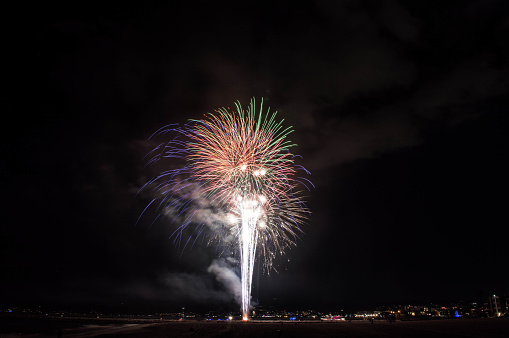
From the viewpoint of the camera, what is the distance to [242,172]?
114ft

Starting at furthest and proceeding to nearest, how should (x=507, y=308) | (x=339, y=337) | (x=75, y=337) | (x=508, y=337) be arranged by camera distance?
(x=507, y=308)
(x=75, y=337)
(x=339, y=337)
(x=508, y=337)

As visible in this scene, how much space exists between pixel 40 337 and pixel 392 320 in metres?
71.1

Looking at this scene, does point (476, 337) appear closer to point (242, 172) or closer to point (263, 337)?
point (263, 337)

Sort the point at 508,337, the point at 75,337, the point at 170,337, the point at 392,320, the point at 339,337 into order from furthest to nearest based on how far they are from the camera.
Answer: the point at 392,320
the point at 75,337
the point at 170,337
the point at 339,337
the point at 508,337

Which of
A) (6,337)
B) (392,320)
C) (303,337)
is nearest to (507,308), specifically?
(392,320)

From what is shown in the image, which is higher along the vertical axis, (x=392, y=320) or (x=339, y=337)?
(x=339, y=337)

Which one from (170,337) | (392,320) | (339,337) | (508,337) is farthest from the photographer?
(392,320)

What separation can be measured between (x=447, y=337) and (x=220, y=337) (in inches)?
939

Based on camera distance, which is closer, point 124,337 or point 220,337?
point 220,337

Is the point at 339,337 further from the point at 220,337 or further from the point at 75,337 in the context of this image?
the point at 75,337

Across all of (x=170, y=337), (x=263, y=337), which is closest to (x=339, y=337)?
(x=263, y=337)

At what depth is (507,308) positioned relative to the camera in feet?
488

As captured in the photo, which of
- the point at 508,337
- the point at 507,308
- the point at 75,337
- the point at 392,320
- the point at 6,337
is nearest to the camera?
the point at 508,337

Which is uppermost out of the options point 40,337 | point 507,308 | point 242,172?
point 242,172
